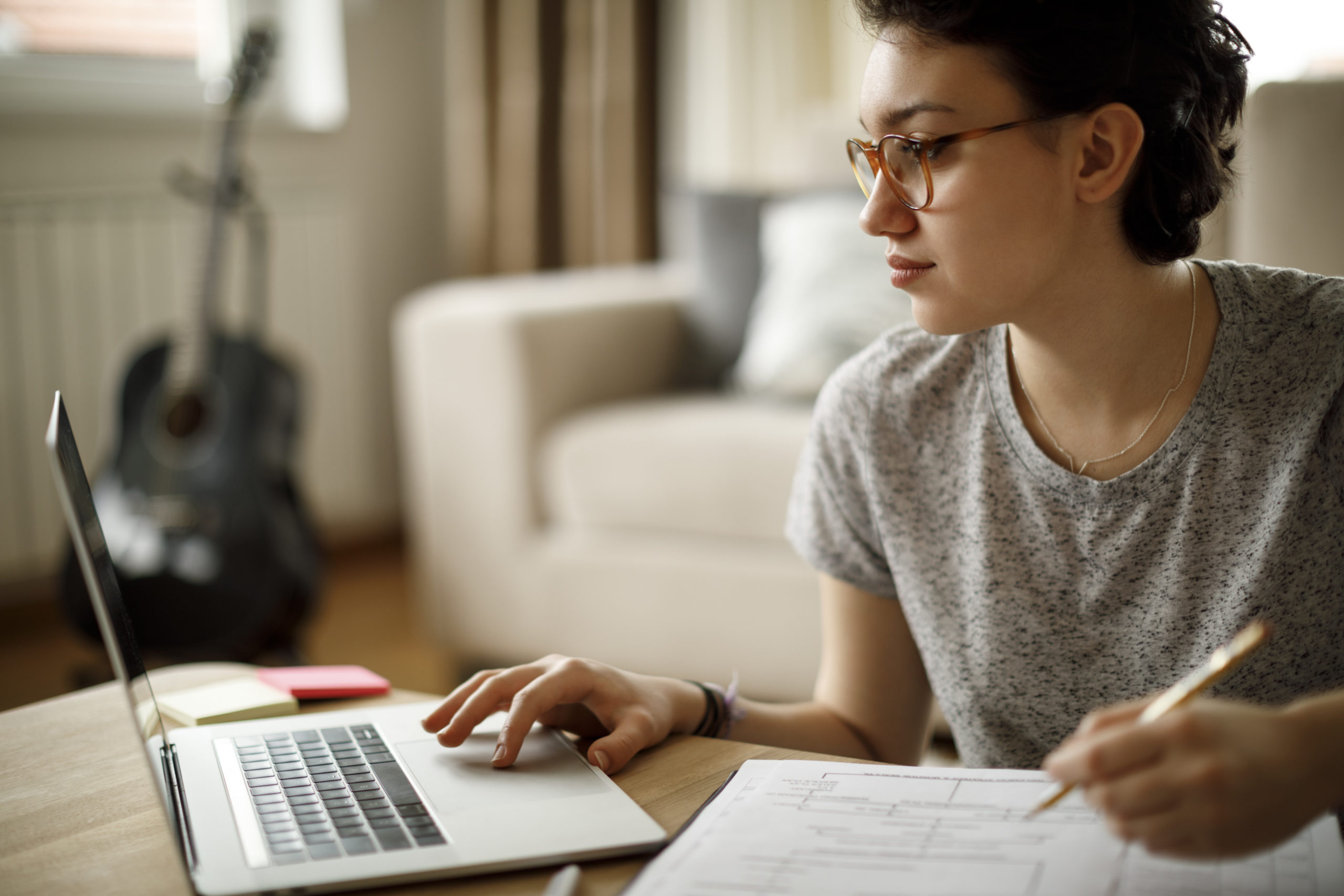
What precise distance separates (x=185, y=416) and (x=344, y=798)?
1.62 meters

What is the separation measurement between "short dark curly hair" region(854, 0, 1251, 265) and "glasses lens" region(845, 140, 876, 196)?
0.08 meters

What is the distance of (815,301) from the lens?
78.7 inches

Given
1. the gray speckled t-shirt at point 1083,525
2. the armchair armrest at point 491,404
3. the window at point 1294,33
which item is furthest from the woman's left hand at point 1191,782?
the window at point 1294,33

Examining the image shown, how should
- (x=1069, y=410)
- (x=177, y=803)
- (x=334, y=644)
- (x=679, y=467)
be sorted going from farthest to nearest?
(x=334, y=644) → (x=679, y=467) → (x=1069, y=410) → (x=177, y=803)

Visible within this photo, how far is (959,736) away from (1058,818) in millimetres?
351

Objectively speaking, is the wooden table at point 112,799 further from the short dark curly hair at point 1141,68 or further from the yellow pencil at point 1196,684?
the short dark curly hair at point 1141,68

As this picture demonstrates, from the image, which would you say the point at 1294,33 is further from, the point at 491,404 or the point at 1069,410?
the point at 1069,410

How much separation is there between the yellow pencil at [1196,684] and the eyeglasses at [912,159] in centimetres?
38

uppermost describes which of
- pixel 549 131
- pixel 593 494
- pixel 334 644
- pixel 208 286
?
pixel 549 131

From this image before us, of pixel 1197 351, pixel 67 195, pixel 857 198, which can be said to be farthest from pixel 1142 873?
pixel 67 195

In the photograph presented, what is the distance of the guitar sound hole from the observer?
81.3 inches

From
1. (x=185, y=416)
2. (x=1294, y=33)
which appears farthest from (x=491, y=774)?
(x=1294, y=33)

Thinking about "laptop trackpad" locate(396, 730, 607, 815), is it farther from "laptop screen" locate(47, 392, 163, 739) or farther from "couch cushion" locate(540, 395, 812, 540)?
"couch cushion" locate(540, 395, 812, 540)

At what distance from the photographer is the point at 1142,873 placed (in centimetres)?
50
